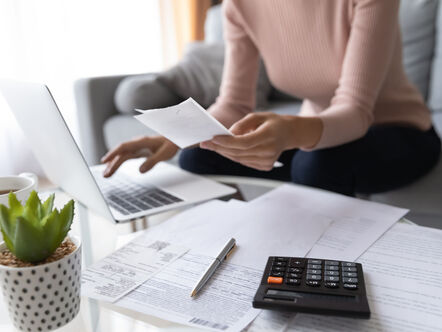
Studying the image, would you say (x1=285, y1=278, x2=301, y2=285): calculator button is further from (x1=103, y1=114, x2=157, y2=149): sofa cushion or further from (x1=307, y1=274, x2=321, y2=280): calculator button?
(x1=103, y1=114, x2=157, y2=149): sofa cushion

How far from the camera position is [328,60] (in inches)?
42.4

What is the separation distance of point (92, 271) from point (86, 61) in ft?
6.39

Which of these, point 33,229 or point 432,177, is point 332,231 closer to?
point 33,229

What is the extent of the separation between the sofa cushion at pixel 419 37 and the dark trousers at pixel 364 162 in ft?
2.40

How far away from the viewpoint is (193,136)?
2.09ft

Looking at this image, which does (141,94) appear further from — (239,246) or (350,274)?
(350,274)

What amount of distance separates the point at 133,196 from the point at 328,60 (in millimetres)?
592

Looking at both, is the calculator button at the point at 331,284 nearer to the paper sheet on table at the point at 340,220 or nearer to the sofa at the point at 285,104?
the paper sheet on table at the point at 340,220

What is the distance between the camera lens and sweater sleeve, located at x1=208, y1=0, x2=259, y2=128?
113 centimetres

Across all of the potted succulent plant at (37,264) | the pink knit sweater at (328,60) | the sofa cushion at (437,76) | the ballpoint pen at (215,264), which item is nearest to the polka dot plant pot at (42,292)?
the potted succulent plant at (37,264)

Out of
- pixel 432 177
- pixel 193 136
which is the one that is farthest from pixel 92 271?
pixel 432 177

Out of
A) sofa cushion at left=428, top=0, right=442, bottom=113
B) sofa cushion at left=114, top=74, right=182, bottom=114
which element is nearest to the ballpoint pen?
sofa cushion at left=114, top=74, right=182, bottom=114

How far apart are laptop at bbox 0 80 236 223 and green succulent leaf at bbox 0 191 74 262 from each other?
0.18 m

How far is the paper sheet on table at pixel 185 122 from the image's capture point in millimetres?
540
